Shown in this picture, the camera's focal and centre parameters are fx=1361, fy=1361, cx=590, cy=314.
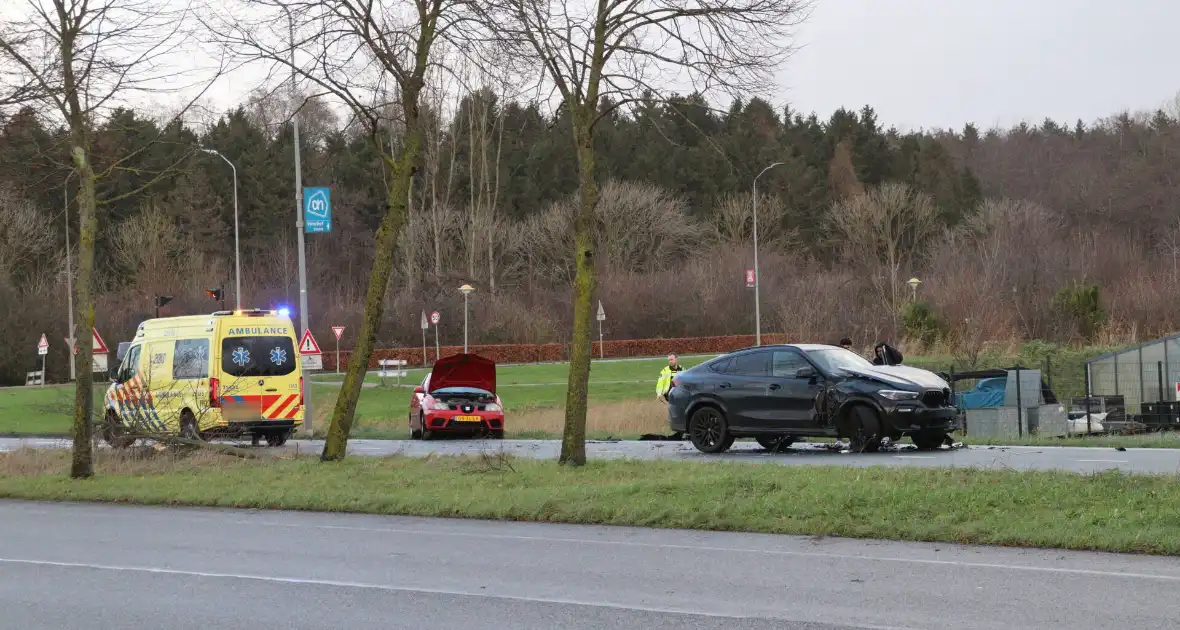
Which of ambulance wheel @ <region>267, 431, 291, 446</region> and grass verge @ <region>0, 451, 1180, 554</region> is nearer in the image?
grass verge @ <region>0, 451, 1180, 554</region>

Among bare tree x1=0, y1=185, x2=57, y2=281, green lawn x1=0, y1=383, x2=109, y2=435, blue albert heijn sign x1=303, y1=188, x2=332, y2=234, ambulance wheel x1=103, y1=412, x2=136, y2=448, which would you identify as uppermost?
bare tree x1=0, y1=185, x2=57, y2=281

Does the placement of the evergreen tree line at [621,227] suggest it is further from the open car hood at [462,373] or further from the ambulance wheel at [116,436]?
the ambulance wheel at [116,436]

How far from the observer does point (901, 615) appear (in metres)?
8.41

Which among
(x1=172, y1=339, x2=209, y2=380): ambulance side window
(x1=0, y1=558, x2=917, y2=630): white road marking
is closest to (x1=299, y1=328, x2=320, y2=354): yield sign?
(x1=172, y1=339, x2=209, y2=380): ambulance side window

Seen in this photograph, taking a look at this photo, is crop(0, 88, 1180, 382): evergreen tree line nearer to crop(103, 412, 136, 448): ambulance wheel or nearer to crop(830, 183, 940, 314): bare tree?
crop(830, 183, 940, 314): bare tree

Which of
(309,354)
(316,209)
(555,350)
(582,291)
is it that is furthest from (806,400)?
(555,350)

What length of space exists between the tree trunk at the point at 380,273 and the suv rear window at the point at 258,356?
6.27 m

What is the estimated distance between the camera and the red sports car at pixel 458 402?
29.5m

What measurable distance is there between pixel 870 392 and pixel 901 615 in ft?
38.6

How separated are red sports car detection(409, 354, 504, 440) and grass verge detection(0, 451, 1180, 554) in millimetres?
9434

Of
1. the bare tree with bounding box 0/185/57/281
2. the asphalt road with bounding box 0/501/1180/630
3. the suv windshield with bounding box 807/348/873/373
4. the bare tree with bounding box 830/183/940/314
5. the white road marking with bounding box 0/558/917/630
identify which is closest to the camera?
the asphalt road with bounding box 0/501/1180/630

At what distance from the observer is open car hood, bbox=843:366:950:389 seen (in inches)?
786

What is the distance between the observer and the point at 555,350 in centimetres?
7294

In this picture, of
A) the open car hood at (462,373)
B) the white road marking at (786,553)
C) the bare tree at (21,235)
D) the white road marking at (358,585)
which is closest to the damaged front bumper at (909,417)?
the white road marking at (786,553)
